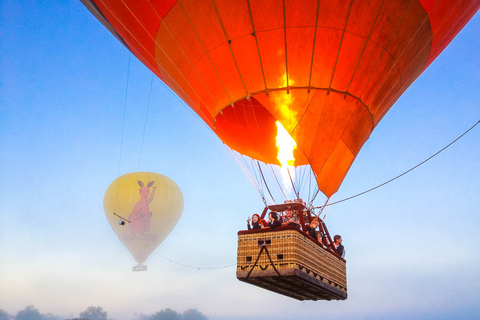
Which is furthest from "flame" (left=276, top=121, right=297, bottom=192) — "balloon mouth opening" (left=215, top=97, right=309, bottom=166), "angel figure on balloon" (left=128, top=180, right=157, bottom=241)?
"angel figure on balloon" (left=128, top=180, right=157, bottom=241)

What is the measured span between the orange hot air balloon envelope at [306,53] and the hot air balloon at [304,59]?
1cm

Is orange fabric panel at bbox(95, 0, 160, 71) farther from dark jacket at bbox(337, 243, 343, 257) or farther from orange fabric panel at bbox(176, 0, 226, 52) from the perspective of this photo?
dark jacket at bbox(337, 243, 343, 257)

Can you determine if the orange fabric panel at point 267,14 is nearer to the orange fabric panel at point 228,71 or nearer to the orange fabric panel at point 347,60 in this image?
the orange fabric panel at point 228,71

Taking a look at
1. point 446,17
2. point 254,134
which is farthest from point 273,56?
point 446,17

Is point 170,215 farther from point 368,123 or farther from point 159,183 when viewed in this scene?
point 368,123

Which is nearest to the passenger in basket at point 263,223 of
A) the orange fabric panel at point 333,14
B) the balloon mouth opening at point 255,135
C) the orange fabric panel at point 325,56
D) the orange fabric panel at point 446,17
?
the orange fabric panel at point 325,56

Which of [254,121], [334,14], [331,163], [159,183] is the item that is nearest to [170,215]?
[159,183]

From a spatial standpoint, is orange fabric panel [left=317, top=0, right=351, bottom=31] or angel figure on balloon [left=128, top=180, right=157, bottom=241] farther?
angel figure on balloon [left=128, top=180, right=157, bottom=241]

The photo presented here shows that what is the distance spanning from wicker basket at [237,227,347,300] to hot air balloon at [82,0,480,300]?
0.02 metres

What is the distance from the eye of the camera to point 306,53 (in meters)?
5.89

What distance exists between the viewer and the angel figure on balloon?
61.9 feet

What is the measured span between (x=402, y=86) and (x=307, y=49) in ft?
6.79

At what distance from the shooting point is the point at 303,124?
6219 millimetres

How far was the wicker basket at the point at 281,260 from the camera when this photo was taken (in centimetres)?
503
